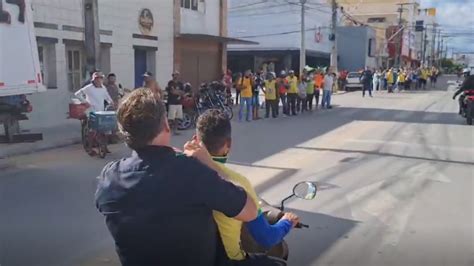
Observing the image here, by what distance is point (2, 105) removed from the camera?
993cm

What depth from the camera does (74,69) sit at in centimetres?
1576

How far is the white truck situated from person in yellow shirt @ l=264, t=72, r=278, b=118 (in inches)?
348

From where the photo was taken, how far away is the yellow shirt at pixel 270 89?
1788cm

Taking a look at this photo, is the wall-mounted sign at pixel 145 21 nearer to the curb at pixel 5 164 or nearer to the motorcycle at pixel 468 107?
the curb at pixel 5 164

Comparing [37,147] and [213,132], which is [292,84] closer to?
[37,147]

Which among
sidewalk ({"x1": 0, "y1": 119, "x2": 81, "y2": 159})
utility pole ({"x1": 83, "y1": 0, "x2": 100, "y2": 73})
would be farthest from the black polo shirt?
utility pole ({"x1": 83, "y1": 0, "x2": 100, "y2": 73})

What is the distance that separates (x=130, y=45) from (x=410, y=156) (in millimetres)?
10541

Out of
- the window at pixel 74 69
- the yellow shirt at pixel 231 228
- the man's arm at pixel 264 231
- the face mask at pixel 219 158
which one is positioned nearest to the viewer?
the yellow shirt at pixel 231 228

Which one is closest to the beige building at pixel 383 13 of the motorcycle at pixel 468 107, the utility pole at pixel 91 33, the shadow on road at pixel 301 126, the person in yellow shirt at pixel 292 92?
the shadow on road at pixel 301 126

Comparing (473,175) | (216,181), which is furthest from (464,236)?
(216,181)

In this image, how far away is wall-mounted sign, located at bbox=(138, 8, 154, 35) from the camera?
1844cm

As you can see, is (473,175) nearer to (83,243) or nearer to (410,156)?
(410,156)

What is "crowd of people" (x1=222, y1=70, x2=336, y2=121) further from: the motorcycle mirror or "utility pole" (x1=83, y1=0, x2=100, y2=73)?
the motorcycle mirror

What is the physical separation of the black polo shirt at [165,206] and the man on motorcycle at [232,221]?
21 cm
